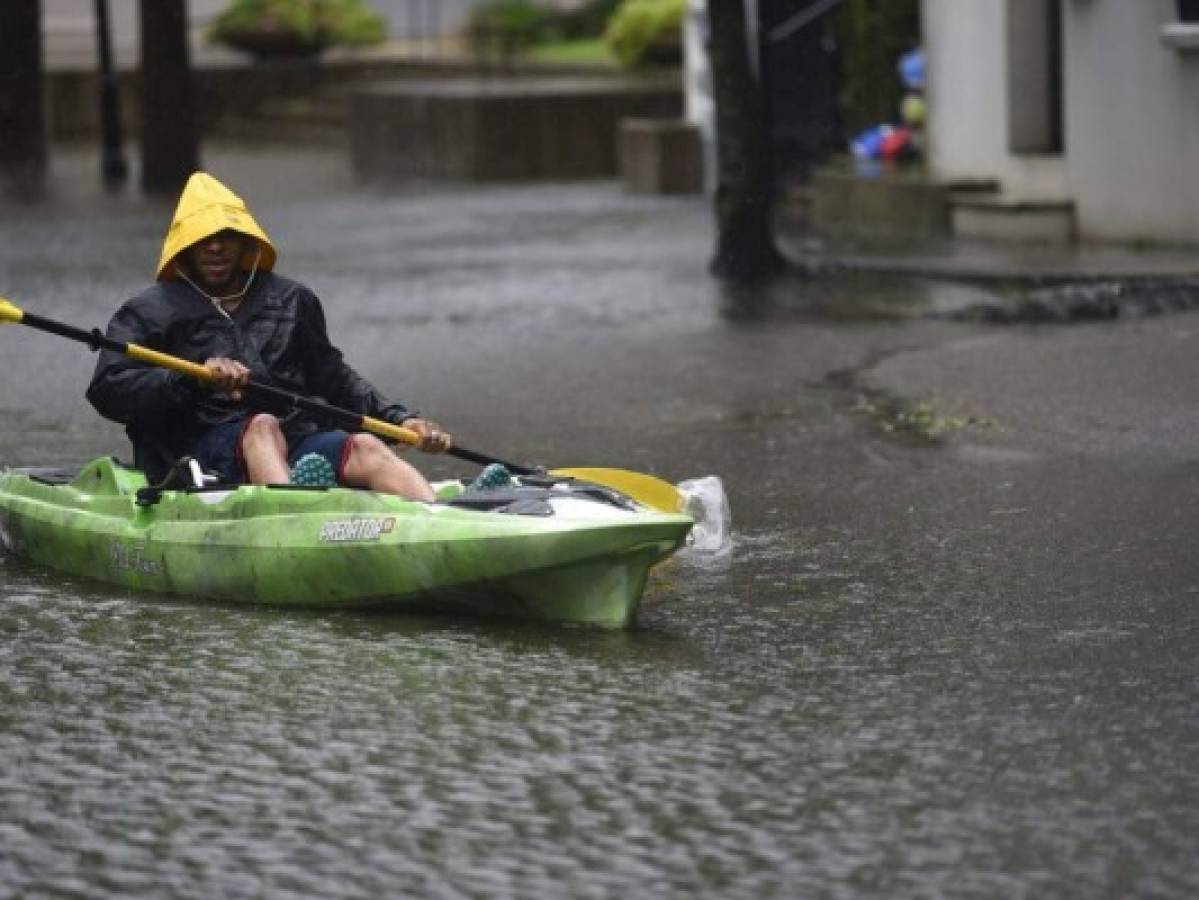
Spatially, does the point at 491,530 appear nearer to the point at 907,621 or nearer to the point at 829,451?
the point at 907,621

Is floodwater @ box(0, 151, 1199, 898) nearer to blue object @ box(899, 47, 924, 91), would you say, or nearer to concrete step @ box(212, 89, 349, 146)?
blue object @ box(899, 47, 924, 91)

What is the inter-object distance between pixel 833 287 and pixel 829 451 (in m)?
6.53

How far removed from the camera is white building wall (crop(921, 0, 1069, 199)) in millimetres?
21109

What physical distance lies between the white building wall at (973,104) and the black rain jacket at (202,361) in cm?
1165

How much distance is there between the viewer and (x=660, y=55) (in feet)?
121

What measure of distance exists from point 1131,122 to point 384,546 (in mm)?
11906

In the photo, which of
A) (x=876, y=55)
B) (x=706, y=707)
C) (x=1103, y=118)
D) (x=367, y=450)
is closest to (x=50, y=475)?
(x=367, y=450)

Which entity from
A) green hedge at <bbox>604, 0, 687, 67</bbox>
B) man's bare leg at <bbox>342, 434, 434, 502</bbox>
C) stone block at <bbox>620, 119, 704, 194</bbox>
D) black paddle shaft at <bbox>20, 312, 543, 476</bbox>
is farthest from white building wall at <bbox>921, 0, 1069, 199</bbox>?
green hedge at <bbox>604, 0, 687, 67</bbox>

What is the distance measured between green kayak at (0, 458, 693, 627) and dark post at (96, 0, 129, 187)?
2096 centimetres

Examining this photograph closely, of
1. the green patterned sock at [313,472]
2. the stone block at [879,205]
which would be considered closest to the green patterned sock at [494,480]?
the green patterned sock at [313,472]

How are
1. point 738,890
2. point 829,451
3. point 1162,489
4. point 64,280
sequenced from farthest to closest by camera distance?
point 64,280, point 829,451, point 1162,489, point 738,890

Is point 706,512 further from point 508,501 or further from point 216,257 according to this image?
point 216,257

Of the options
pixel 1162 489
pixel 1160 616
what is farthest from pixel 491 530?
pixel 1162 489

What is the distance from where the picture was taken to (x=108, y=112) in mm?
30859
